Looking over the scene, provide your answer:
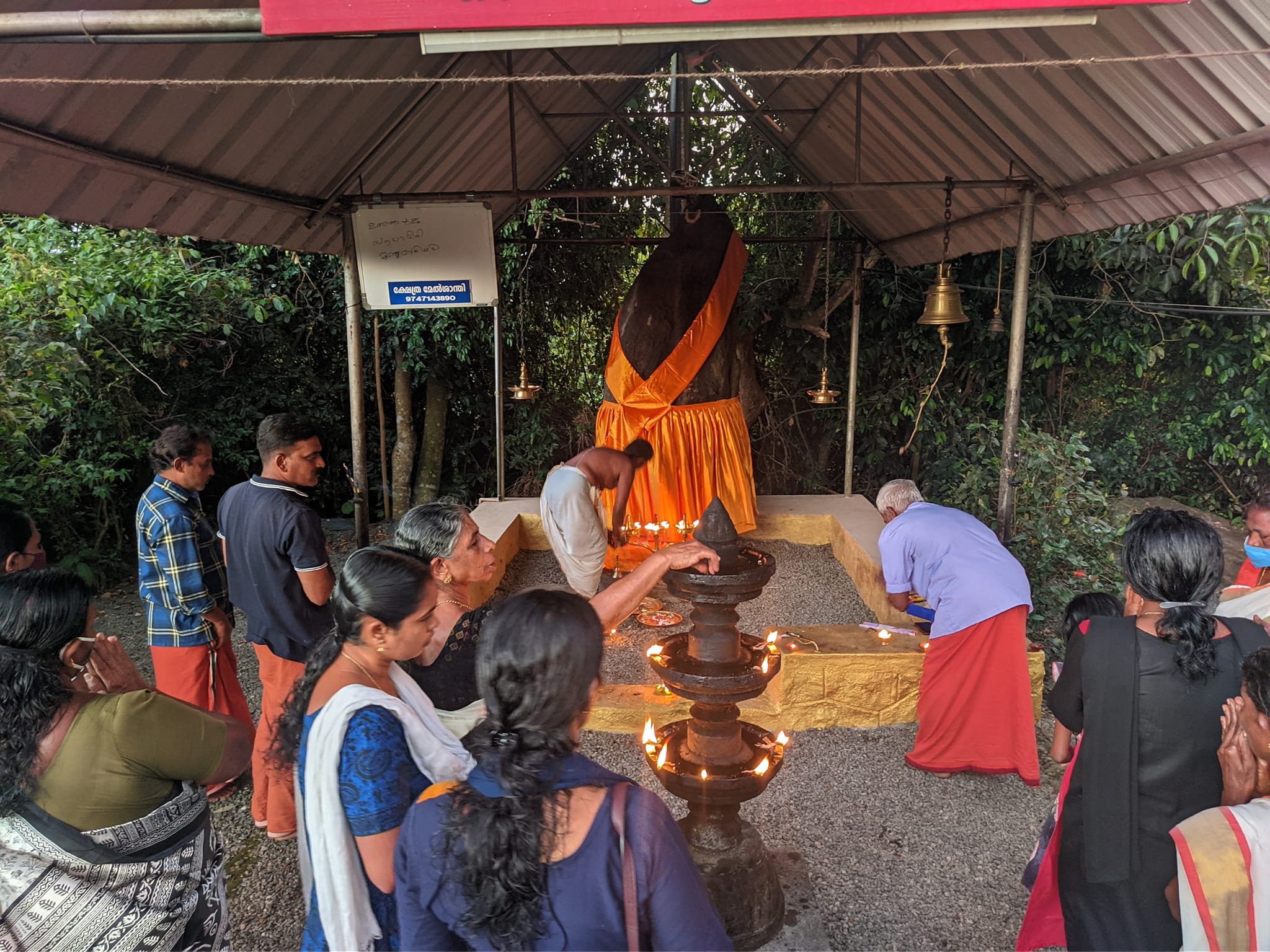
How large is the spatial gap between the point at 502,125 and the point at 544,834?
609 centimetres

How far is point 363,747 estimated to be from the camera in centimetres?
159

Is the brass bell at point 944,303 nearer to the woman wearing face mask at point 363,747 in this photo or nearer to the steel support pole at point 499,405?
the steel support pole at point 499,405

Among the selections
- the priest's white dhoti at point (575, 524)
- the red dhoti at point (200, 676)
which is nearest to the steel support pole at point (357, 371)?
the priest's white dhoti at point (575, 524)

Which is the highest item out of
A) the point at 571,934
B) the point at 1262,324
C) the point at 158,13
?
the point at 158,13

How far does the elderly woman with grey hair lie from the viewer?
2.11m

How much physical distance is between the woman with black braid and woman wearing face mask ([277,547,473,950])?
1.53 metres

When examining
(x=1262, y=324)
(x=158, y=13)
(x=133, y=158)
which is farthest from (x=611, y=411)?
(x=1262, y=324)

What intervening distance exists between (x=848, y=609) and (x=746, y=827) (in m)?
3.18

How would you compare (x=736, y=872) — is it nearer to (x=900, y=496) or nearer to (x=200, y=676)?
(x=900, y=496)

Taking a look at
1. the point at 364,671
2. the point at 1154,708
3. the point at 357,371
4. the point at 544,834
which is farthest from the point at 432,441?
the point at 544,834

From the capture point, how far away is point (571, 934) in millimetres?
1293

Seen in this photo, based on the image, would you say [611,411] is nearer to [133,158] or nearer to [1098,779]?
[133,158]

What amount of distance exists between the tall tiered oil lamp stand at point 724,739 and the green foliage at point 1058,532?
309 cm

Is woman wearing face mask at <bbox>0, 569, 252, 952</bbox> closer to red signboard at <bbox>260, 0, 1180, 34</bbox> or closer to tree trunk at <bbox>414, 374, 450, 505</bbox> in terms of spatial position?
red signboard at <bbox>260, 0, 1180, 34</bbox>
